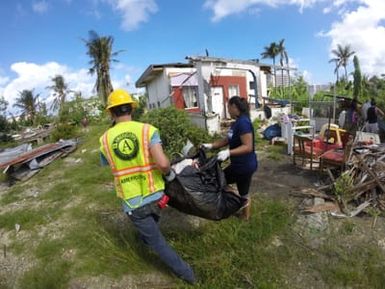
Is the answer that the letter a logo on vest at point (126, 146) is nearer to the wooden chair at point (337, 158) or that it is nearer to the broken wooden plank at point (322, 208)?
the broken wooden plank at point (322, 208)

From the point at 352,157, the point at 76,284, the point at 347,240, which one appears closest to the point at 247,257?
the point at 347,240

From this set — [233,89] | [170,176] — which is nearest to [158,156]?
[170,176]

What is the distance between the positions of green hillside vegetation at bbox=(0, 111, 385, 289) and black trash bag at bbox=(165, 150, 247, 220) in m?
0.49

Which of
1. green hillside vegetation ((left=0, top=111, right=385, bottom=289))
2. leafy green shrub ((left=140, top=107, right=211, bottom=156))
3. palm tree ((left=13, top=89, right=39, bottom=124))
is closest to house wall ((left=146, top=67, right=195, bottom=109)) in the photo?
leafy green shrub ((left=140, top=107, right=211, bottom=156))

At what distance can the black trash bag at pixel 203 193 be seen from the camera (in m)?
3.26

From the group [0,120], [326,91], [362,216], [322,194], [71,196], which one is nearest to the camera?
[362,216]

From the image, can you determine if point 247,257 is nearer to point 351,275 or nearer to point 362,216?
point 351,275

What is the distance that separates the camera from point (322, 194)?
15.9 feet

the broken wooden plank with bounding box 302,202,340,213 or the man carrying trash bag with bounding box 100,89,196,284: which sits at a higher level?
the man carrying trash bag with bounding box 100,89,196,284

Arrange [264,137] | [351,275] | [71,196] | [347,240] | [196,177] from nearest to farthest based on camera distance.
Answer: [351,275]
[196,177]
[347,240]
[71,196]
[264,137]

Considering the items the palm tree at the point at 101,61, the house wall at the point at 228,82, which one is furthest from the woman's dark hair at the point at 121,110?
the palm tree at the point at 101,61

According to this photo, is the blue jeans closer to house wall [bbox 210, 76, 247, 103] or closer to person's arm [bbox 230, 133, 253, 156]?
person's arm [bbox 230, 133, 253, 156]

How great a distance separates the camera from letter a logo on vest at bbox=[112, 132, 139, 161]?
285cm

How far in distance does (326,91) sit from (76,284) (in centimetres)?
1775
